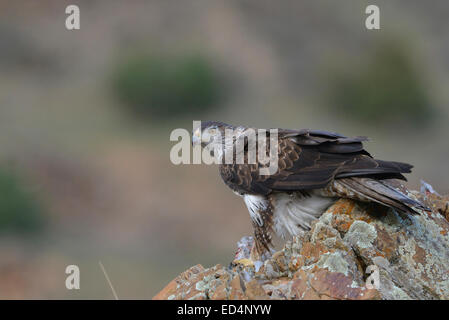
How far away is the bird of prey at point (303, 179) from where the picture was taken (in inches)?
221

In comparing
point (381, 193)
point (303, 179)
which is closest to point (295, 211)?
point (303, 179)

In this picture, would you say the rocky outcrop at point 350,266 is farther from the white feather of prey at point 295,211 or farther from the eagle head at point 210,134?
the eagle head at point 210,134

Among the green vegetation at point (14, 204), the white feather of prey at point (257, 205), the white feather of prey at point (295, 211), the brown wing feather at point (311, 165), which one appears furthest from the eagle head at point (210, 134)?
the green vegetation at point (14, 204)

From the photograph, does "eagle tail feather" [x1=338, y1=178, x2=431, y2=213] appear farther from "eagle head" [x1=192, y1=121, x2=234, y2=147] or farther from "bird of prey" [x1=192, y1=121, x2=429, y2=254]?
"eagle head" [x1=192, y1=121, x2=234, y2=147]

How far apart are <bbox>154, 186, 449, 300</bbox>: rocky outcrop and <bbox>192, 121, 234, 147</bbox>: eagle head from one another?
6.02 feet

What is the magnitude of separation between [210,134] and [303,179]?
1.52 meters

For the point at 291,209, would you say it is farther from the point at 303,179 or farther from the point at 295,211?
the point at 303,179

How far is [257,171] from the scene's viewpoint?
20.5 ft

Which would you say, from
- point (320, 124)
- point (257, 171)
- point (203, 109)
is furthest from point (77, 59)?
point (257, 171)

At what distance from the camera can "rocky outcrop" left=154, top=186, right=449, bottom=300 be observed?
4371mm

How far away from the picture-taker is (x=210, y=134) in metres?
7.03

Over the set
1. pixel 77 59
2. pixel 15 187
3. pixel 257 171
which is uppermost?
pixel 77 59

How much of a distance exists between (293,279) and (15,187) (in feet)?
45.9

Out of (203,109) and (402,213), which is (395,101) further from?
(402,213)
